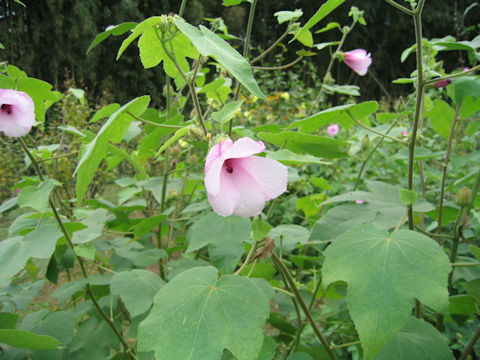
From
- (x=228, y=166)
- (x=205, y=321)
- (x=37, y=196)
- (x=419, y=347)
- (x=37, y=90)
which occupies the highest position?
(x=37, y=90)

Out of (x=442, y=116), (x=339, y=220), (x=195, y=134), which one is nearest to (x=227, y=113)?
(x=195, y=134)

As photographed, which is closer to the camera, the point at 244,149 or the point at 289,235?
the point at 244,149

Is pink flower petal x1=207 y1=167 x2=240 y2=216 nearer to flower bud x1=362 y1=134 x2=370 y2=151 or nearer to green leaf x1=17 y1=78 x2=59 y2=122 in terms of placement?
green leaf x1=17 y1=78 x2=59 y2=122

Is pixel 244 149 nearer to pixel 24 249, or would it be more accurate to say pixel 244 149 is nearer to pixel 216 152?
pixel 216 152

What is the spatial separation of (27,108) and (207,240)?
19.1 inches

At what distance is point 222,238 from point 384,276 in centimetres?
34

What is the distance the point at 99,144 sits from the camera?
1.77ft

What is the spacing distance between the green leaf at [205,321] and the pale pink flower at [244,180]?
163mm

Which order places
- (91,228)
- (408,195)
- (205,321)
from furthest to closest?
(91,228), (408,195), (205,321)

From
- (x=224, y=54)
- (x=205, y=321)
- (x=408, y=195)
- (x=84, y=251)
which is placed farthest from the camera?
(x=84, y=251)

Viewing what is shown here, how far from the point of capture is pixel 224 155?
1.58 ft

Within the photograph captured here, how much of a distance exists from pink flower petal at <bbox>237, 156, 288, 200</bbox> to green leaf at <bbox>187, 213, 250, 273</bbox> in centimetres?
23

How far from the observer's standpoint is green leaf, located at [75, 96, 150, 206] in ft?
1.69

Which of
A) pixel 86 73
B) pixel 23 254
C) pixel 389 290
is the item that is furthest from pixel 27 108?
pixel 86 73
